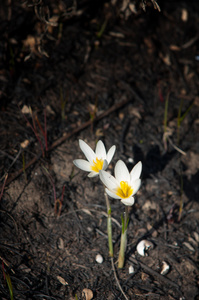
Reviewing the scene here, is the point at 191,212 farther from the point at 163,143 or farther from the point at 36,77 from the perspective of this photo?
the point at 36,77

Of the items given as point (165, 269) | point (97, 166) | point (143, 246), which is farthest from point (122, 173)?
point (165, 269)

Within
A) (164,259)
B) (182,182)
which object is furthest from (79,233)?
(182,182)

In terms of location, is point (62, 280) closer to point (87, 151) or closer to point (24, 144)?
point (87, 151)

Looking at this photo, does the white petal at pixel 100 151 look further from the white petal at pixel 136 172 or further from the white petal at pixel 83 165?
the white petal at pixel 136 172

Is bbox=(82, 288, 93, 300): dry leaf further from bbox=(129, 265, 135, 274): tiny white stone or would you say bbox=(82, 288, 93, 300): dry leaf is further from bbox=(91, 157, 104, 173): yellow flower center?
bbox=(91, 157, 104, 173): yellow flower center

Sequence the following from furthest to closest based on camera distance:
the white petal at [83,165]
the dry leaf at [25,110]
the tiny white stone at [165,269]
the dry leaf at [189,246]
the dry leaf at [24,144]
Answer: the dry leaf at [25,110] < the dry leaf at [24,144] < the dry leaf at [189,246] < the tiny white stone at [165,269] < the white petal at [83,165]

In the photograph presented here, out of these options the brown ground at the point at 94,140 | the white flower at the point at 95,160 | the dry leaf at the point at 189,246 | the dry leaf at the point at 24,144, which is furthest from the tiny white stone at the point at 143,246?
the dry leaf at the point at 24,144
